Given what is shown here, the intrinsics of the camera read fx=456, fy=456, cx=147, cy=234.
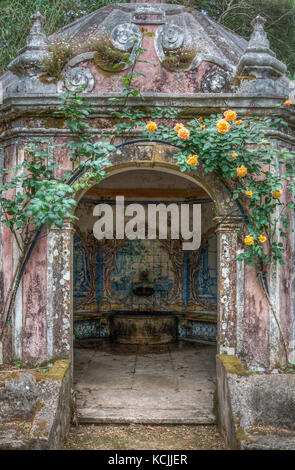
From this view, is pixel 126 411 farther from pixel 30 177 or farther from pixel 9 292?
pixel 30 177

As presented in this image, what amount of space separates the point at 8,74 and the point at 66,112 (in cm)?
219

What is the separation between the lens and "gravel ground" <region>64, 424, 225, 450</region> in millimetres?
4148

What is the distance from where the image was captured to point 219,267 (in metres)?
4.92

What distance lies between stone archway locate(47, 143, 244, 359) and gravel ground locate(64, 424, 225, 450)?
31.9 inches

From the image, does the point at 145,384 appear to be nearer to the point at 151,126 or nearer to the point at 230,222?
the point at 230,222

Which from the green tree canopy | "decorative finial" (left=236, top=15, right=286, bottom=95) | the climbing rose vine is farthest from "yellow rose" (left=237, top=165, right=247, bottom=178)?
the green tree canopy

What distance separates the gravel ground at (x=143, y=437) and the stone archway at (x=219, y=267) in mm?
810

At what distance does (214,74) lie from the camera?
507 cm

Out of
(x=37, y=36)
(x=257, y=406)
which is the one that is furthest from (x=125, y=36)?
(x=257, y=406)

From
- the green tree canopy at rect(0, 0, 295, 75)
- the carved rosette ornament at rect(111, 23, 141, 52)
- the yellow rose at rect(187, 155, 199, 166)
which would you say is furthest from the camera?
the green tree canopy at rect(0, 0, 295, 75)

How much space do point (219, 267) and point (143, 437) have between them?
187 centimetres

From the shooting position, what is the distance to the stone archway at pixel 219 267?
482 centimetres

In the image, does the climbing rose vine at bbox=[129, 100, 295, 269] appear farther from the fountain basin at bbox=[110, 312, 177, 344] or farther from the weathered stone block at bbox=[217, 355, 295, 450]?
the fountain basin at bbox=[110, 312, 177, 344]
